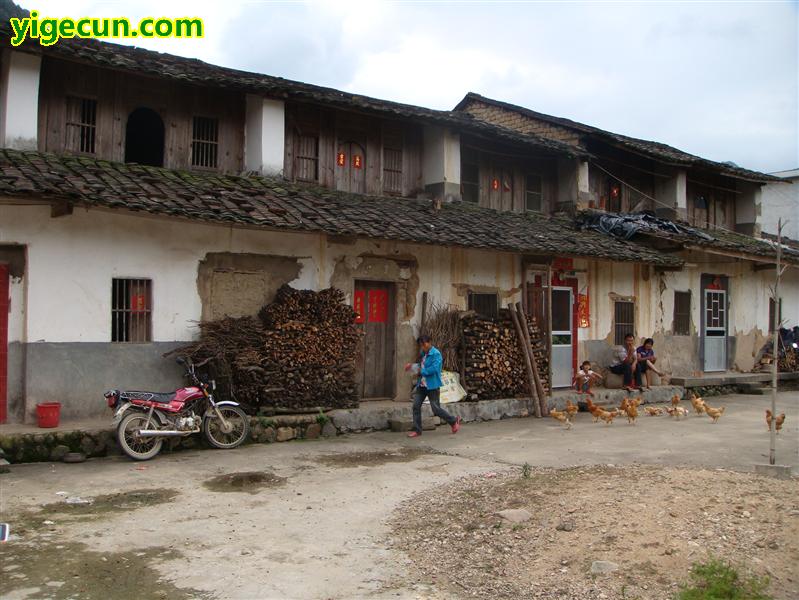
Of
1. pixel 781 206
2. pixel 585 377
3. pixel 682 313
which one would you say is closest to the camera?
pixel 585 377

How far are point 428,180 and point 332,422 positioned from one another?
6.08m

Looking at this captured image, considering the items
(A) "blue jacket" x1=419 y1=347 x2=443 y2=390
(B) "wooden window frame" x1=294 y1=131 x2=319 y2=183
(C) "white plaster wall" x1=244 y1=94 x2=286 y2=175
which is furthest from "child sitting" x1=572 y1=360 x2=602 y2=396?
(C) "white plaster wall" x1=244 y1=94 x2=286 y2=175

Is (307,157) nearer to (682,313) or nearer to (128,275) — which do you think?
(128,275)

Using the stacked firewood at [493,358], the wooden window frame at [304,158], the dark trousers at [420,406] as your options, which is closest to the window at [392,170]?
the wooden window frame at [304,158]

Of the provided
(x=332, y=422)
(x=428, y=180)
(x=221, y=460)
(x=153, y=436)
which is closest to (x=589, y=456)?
(x=332, y=422)

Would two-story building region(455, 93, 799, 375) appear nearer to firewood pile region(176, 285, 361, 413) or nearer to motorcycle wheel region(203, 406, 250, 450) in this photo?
firewood pile region(176, 285, 361, 413)

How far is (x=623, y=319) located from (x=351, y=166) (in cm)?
728

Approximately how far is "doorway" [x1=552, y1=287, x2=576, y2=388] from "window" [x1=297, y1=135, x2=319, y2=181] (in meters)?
5.62

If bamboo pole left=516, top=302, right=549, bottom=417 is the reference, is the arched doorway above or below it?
above

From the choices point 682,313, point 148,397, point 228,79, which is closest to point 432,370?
point 148,397

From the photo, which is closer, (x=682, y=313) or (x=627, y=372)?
(x=627, y=372)

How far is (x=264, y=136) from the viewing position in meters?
12.5

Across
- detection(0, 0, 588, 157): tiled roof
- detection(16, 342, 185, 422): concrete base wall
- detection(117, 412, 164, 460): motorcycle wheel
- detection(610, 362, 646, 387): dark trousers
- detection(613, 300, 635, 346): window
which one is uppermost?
detection(0, 0, 588, 157): tiled roof

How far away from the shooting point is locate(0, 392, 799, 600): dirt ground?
195 inches
